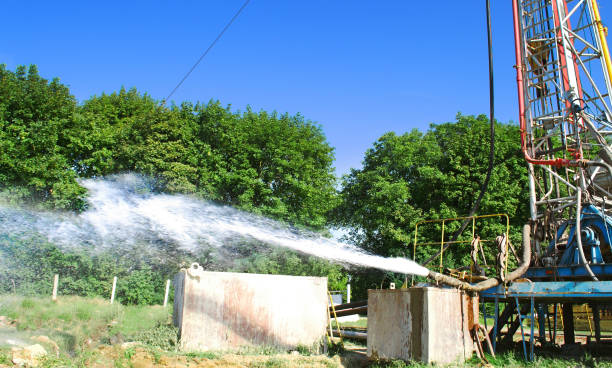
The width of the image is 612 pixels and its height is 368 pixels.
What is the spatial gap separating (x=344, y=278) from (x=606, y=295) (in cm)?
2430

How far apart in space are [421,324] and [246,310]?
4.31 m

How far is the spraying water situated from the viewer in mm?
26281

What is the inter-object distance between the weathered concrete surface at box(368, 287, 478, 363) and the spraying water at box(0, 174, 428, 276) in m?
14.3

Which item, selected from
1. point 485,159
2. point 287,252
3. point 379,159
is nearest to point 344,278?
point 287,252

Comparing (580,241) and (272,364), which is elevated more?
(580,241)

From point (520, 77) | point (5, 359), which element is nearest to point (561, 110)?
point (520, 77)

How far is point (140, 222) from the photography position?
27.6m

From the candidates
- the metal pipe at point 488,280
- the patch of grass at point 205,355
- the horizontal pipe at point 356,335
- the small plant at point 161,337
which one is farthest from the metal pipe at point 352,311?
the small plant at point 161,337

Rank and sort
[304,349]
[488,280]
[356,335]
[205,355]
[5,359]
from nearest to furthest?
[5,359], [205,355], [488,280], [304,349], [356,335]

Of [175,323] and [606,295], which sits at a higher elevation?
[606,295]

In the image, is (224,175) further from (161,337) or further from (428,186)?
(161,337)

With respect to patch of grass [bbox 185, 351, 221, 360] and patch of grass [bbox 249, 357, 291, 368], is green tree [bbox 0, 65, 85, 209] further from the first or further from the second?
patch of grass [bbox 249, 357, 291, 368]

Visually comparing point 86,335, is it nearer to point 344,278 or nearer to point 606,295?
point 606,295

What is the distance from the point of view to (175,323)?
39.1 ft
